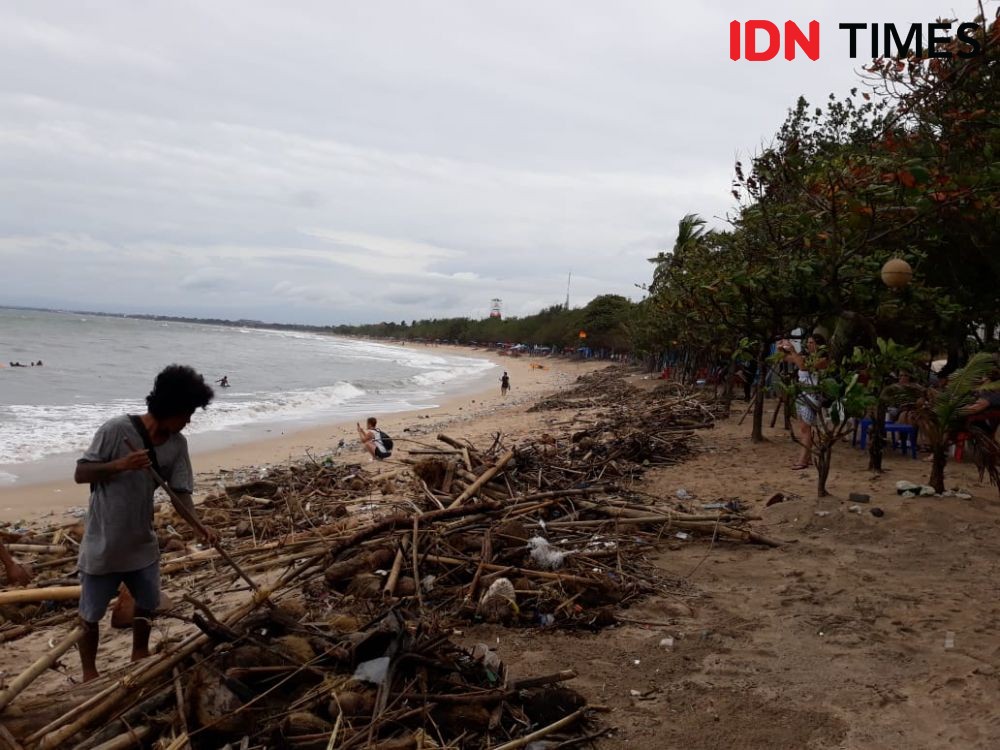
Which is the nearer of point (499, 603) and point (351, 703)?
point (351, 703)

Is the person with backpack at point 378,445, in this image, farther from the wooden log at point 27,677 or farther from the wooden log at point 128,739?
the wooden log at point 128,739

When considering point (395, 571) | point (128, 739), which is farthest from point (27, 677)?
point (395, 571)

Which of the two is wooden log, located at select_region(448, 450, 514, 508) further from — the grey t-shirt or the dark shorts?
→ the grey t-shirt

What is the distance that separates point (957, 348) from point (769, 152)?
3.98 m

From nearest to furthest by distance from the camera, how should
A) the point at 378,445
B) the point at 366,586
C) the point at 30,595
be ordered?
the point at 30,595, the point at 366,586, the point at 378,445

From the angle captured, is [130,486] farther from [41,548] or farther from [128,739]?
[41,548]

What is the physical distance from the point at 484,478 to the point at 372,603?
7.84 ft

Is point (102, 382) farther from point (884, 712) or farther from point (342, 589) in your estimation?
point (884, 712)

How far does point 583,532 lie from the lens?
550 centimetres

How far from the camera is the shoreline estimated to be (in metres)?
9.24

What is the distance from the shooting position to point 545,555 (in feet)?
15.8

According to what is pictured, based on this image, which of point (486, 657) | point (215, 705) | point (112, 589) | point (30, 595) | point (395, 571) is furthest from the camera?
point (395, 571)

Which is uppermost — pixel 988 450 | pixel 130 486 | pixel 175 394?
pixel 175 394

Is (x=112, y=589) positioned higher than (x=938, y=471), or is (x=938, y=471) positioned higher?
(x=938, y=471)
